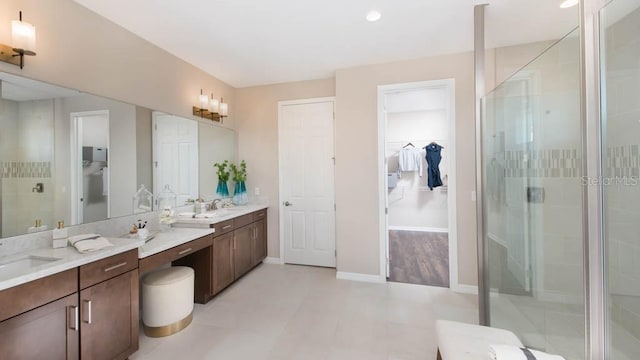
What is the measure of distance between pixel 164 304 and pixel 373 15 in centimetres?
308

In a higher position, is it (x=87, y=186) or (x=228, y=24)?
(x=228, y=24)

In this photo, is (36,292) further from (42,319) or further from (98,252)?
(98,252)

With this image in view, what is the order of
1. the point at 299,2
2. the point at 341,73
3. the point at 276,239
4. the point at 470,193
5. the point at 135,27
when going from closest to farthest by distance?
the point at 299,2 → the point at 135,27 → the point at 470,193 → the point at 341,73 → the point at 276,239

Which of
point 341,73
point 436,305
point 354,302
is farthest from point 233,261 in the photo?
point 341,73

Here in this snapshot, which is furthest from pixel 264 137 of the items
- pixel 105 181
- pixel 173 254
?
pixel 173 254

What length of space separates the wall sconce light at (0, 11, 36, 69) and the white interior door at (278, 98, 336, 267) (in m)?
2.50

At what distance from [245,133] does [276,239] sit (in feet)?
5.77

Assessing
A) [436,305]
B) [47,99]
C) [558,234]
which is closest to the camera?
[558,234]

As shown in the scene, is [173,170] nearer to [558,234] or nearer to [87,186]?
[87,186]

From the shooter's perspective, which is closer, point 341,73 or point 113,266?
point 113,266

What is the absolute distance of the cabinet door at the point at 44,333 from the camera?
121 cm

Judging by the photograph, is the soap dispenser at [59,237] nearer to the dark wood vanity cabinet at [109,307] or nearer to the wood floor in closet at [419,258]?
the dark wood vanity cabinet at [109,307]

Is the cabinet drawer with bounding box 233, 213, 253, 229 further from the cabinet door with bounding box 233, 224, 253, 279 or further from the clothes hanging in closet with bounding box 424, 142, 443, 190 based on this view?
the clothes hanging in closet with bounding box 424, 142, 443, 190

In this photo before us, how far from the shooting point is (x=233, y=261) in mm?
2977
